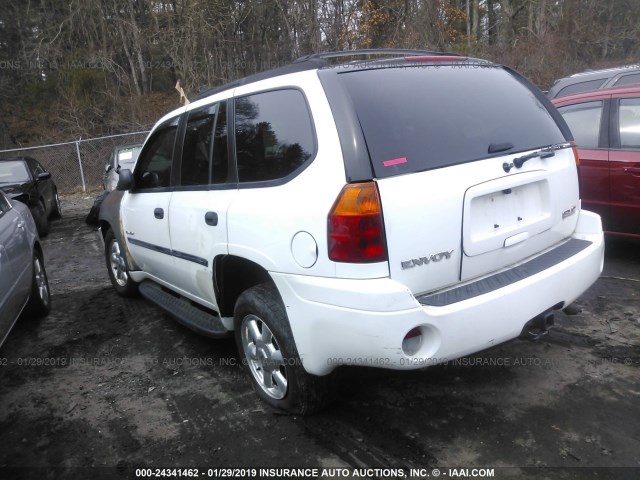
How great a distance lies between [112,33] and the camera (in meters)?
21.3

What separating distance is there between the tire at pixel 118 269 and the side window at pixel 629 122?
4.99m

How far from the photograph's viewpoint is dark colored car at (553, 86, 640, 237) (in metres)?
4.96

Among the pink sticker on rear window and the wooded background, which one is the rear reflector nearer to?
the pink sticker on rear window

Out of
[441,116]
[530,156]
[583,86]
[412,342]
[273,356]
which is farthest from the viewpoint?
[583,86]

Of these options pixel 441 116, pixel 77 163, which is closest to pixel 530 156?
pixel 441 116

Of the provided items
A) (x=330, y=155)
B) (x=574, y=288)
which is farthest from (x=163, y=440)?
(x=574, y=288)

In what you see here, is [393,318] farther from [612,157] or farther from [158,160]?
[612,157]

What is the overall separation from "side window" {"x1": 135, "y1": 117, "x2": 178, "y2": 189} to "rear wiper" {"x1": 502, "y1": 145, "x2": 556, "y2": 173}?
8.06 feet

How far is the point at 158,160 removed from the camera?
14.1ft

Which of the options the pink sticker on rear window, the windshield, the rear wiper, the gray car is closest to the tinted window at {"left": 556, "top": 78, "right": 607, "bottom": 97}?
the rear wiper

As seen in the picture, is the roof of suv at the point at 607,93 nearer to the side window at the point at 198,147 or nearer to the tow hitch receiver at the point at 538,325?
the tow hitch receiver at the point at 538,325

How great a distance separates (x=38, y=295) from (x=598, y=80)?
8.60 meters

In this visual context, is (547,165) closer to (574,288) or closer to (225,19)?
(574,288)

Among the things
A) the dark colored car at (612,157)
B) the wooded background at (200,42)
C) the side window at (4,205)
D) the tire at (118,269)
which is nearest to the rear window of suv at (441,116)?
the dark colored car at (612,157)
